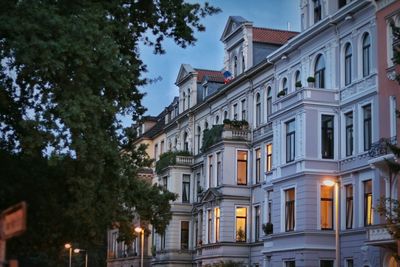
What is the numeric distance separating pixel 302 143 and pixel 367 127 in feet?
12.4

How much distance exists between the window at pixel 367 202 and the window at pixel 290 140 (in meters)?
5.41

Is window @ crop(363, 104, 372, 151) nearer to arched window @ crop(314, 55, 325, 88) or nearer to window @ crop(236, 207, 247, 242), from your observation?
arched window @ crop(314, 55, 325, 88)

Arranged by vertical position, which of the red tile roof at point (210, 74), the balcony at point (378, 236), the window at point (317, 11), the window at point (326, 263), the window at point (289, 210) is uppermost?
the red tile roof at point (210, 74)

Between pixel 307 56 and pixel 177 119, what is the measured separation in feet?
84.4

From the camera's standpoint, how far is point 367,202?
125 ft

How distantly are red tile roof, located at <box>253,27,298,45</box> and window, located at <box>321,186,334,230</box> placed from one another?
16760 mm

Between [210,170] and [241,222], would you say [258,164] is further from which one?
[210,170]

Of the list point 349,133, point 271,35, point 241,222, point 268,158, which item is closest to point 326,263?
point 349,133

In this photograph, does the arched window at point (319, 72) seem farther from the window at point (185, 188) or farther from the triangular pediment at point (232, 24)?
the window at point (185, 188)

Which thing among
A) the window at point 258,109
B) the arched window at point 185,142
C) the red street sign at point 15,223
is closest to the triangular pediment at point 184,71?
the arched window at point 185,142

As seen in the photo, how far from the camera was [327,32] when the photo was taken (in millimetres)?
42344

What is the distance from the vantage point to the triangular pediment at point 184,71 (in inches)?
2709

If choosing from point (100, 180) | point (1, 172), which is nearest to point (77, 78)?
point (100, 180)

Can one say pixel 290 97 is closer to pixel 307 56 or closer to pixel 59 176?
pixel 307 56
